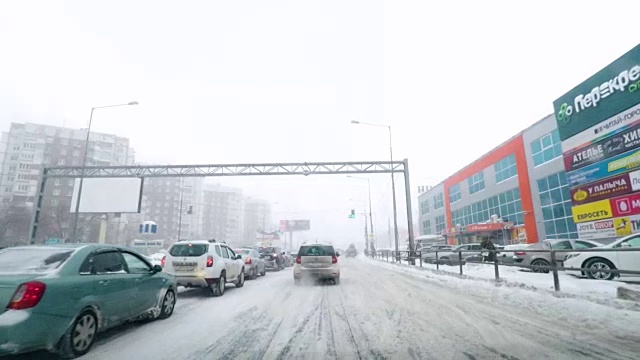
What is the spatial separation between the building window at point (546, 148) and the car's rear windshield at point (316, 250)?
22482 millimetres

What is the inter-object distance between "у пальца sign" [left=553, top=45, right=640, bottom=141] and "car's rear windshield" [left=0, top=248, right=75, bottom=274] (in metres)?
16.5

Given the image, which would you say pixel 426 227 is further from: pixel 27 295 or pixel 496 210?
pixel 27 295

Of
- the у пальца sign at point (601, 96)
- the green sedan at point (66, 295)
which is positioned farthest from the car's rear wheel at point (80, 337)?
the у пальца sign at point (601, 96)

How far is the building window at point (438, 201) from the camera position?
51128 mm

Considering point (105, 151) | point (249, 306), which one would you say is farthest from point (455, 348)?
point (105, 151)

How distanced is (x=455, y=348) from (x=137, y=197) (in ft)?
102

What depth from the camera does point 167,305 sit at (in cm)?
670

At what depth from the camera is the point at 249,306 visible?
25.5 ft

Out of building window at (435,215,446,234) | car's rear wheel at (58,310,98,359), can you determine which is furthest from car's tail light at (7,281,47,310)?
building window at (435,215,446,234)

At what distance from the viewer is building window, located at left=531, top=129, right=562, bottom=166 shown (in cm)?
2609

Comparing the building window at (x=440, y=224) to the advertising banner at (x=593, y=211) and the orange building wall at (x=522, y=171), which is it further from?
the advertising banner at (x=593, y=211)

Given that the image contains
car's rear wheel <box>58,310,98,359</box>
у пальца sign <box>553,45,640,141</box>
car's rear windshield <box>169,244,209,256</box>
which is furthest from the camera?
у пальца sign <box>553,45,640,141</box>

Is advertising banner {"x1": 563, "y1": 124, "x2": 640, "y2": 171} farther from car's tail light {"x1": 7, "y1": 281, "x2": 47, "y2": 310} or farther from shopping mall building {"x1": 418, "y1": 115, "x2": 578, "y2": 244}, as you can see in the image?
car's tail light {"x1": 7, "y1": 281, "x2": 47, "y2": 310}

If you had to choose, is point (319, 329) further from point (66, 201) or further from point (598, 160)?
point (66, 201)
